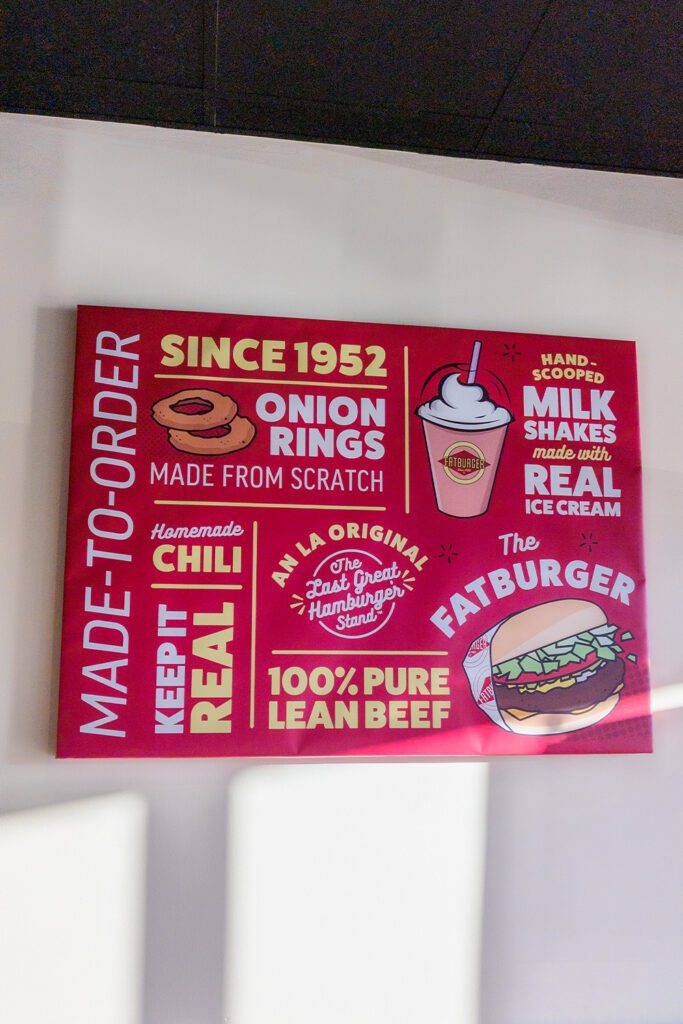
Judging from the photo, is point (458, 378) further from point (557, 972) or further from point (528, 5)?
point (557, 972)

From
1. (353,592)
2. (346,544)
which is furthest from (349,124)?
(353,592)

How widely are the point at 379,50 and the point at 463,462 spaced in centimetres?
97

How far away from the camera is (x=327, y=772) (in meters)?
2.04

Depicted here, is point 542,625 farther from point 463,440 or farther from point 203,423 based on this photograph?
point 203,423

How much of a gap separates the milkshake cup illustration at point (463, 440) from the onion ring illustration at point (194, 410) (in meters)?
0.48

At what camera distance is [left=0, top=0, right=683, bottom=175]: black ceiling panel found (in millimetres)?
1906

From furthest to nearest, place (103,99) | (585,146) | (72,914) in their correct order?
(585,146) → (103,99) → (72,914)

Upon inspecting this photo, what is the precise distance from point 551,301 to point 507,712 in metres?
1.06

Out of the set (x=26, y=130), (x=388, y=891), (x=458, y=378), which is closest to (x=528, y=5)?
(x=458, y=378)

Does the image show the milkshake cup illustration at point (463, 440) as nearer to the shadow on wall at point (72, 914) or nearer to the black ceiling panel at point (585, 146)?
the black ceiling panel at point (585, 146)

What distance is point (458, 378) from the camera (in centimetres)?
221

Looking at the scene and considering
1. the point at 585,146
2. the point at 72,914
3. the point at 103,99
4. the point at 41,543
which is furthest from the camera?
the point at 585,146

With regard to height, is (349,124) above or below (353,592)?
above

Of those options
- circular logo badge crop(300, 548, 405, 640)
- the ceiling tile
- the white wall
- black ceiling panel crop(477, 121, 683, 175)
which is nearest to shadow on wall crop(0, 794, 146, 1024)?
the white wall
